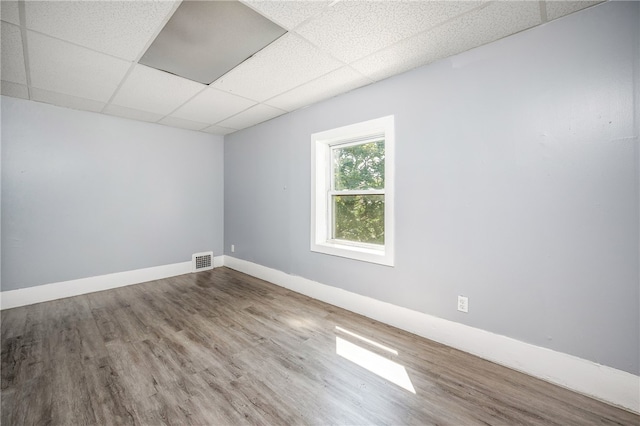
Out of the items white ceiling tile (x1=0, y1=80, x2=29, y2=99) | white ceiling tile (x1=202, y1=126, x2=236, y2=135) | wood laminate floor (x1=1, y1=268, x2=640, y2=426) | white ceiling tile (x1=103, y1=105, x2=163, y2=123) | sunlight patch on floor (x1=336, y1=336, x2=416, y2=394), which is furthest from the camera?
white ceiling tile (x1=202, y1=126, x2=236, y2=135)

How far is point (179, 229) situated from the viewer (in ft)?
14.4

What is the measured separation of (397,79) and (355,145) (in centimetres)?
87

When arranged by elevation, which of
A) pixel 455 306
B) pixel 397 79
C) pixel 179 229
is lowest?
pixel 455 306

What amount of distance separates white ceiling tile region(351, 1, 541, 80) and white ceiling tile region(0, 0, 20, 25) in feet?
7.64

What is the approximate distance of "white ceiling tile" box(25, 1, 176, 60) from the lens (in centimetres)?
158

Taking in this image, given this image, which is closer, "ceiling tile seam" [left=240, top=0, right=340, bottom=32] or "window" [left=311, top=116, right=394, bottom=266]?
"ceiling tile seam" [left=240, top=0, right=340, bottom=32]

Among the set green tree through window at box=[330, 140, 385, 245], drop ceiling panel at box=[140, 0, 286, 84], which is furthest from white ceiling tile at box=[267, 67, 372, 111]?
drop ceiling panel at box=[140, 0, 286, 84]

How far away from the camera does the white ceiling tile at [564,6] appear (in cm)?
158

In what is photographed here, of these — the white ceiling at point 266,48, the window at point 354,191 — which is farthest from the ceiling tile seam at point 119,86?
the window at point 354,191

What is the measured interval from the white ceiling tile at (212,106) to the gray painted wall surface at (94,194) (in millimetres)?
887

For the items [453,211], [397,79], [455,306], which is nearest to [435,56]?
[397,79]

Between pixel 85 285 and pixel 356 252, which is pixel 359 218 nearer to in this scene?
pixel 356 252

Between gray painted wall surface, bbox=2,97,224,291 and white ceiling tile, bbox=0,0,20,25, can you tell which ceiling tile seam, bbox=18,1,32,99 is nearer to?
white ceiling tile, bbox=0,0,20,25

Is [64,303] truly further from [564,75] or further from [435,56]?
[564,75]
